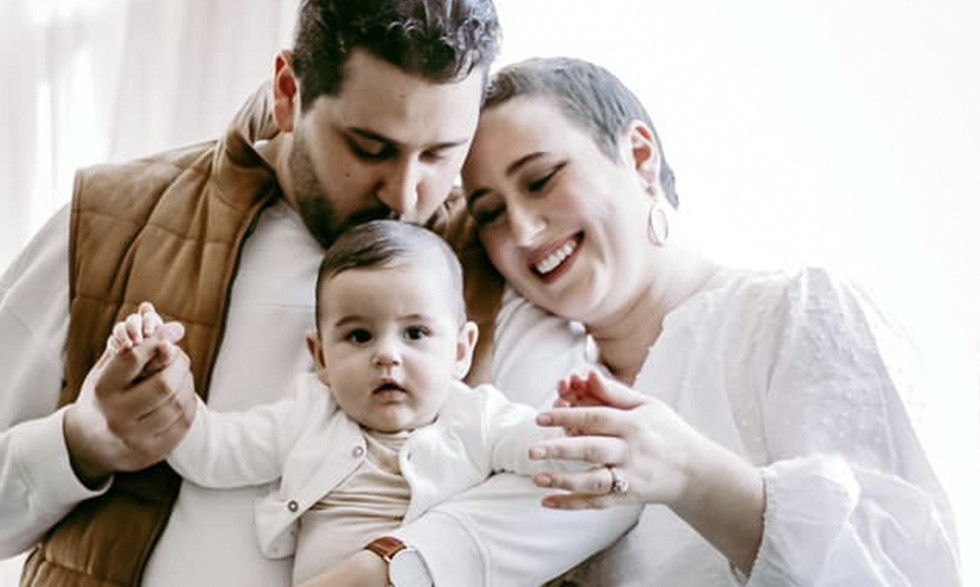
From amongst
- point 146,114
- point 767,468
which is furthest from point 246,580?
point 146,114

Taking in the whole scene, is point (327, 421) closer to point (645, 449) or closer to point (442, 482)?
point (442, 482)

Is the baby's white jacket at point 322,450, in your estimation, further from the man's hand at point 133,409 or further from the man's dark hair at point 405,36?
the man's dark hair at point 405,36

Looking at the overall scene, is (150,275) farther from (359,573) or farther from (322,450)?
(359,573)

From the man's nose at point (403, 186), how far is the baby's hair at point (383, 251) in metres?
0.03

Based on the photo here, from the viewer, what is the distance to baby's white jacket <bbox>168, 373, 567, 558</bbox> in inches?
56.4

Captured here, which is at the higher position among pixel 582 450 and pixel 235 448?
pixel 582 450

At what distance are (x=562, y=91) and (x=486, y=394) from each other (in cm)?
43

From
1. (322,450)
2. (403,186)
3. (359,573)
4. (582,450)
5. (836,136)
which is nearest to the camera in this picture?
(582,450)

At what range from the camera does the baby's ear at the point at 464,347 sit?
5.01 feet

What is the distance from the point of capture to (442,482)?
1433 millimetres

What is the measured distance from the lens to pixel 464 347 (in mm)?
1532

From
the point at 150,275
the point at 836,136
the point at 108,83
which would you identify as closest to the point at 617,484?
the point at 150,275

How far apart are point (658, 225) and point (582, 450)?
21.2 inches

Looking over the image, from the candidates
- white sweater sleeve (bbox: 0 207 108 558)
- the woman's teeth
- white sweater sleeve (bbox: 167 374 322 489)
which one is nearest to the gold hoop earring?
the woman's teeth
